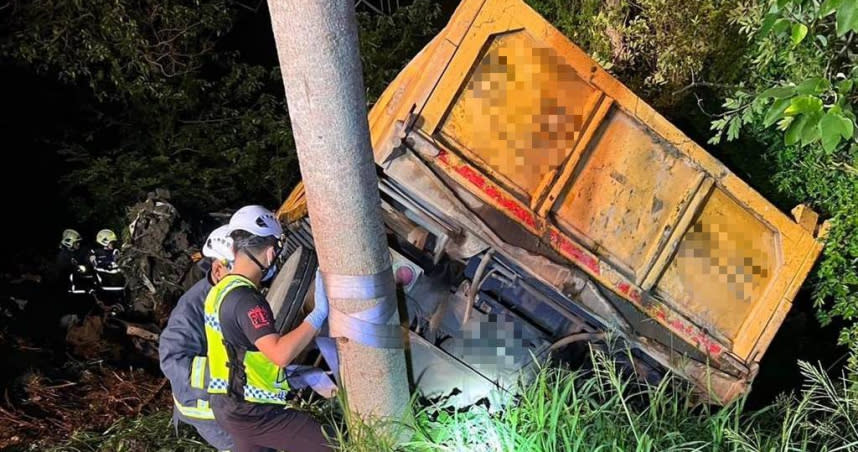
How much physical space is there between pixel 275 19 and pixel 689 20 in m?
3.34

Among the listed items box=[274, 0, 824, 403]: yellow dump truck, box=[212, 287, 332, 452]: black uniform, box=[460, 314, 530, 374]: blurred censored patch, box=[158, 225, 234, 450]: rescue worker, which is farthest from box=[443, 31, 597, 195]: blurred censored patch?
box=[212, 287, 332, 452]: black uniform

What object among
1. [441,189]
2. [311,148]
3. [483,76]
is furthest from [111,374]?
[311,148]

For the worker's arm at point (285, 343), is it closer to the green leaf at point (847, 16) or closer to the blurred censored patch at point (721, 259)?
the blurred censored patch at point (721, 259)

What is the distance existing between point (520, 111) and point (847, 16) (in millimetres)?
1424

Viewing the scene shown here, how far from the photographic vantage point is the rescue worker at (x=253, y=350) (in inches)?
97.3

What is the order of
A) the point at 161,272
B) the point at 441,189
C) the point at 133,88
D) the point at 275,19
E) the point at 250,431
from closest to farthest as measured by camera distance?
the point at 275,19
the point at 250,431
the point at 441,189
the point at 161,272
the point at 133,88

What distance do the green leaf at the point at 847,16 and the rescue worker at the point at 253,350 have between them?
6.09ft

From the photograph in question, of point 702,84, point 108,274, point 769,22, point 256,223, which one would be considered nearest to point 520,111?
point 769,22

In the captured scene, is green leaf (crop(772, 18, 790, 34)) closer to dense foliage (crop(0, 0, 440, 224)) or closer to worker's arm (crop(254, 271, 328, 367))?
worker's arm (crop(254, 271, 328, 367))

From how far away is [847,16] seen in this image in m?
2.08

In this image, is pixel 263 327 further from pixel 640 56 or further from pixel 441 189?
pixel 640 56

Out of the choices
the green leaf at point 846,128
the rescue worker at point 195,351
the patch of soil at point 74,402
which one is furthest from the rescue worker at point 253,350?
the patch of soil at point 74,402

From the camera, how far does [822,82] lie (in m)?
2.39

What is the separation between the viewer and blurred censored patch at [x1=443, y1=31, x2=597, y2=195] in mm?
3225
